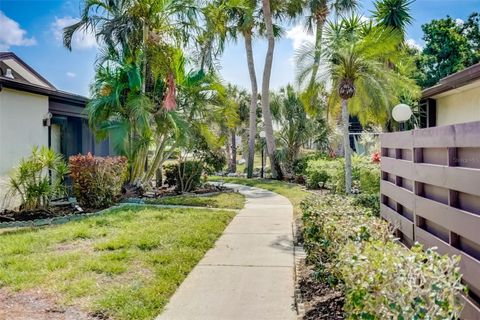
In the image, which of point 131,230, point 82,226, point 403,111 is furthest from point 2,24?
point 403,111

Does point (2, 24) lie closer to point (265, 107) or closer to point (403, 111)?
point (403, 111)

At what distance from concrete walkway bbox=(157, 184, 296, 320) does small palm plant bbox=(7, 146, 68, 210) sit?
4437 mm

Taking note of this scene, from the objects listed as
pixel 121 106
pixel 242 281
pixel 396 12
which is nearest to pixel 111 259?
pixel 242 281

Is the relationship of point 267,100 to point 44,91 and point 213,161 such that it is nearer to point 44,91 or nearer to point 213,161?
point 213,161

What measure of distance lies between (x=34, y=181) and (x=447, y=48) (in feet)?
92.0

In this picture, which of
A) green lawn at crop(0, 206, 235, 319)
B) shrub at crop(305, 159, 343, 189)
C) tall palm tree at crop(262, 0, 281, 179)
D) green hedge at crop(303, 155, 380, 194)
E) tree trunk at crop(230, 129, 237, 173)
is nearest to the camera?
green lawn at crop(0, 206, 235, 319)

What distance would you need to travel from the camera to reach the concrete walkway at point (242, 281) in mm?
3980

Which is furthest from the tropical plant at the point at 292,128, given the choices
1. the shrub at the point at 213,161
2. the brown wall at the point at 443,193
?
the brown wall at the point at 443,193

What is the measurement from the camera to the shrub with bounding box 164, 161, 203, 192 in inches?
569

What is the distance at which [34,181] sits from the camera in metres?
9.18

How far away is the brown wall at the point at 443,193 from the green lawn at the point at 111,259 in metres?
2.60

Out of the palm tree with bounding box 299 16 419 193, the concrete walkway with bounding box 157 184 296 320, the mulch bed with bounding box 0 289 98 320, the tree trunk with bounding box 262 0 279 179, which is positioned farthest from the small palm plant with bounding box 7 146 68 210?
the tree trunk with bounding box 262 0 279 179

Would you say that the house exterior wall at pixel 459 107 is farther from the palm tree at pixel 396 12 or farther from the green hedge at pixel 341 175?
the palm tree at pixel 396 12

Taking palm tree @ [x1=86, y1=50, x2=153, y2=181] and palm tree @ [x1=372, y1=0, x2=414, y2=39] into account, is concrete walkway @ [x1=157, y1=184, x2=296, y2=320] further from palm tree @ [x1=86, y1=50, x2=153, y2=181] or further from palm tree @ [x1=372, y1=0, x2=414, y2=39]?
palm tree @ [x1=372, y1=0, x2=414, y2=39]
